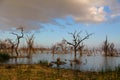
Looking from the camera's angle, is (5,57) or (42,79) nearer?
(42,79)

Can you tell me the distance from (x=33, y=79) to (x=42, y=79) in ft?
1.69

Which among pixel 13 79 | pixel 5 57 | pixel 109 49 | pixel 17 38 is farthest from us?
pixel 109 49

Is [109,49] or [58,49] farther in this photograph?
[58,49]

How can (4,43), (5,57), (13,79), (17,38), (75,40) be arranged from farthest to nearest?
(4,43)
(17,38)
(75,40)
(5,57)
(13,79)

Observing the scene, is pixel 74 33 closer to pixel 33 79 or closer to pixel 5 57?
pixel 5 57

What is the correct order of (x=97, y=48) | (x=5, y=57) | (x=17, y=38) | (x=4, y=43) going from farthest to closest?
(x=97, y=48), (x=4, y=43), (x=17, y=38), (x=5, y=57)

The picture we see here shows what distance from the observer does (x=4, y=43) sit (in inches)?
3233

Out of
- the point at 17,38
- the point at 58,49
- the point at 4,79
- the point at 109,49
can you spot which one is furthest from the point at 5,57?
the point at 58,49

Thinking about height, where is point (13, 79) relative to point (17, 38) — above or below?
below

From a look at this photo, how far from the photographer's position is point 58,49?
94562 millimetres

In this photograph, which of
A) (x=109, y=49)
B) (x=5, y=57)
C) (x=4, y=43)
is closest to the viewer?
(x=5, y=57)

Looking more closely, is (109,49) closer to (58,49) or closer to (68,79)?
(58,49)

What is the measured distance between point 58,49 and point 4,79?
82.2 metres

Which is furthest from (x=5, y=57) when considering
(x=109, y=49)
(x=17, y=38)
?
(x=109, y=49)
